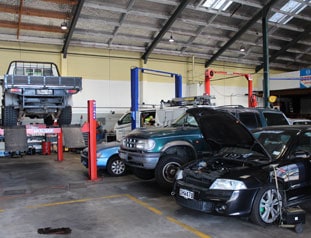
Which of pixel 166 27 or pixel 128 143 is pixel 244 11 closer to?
pixel 166 27

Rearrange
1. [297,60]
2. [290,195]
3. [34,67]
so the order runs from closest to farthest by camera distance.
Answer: [290,195]
[34,67]
[297,60]

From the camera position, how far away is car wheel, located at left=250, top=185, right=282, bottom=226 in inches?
163

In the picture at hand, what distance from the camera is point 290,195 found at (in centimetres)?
454

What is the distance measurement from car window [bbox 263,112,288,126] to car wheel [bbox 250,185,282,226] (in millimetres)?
3548

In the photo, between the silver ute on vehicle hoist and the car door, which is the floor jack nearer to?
the car door

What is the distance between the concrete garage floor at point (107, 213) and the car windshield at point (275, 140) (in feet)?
3.37

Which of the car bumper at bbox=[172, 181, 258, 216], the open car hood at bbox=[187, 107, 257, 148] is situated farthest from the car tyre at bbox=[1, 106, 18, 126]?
the car bumper at bbox=[172, 181, 258, 216]

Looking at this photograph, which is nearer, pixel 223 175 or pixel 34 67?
pixel 223 175

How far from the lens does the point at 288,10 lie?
16.2 m

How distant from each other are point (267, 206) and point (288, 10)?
47.9 ft

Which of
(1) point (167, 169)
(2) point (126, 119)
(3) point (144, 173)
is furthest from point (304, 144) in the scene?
(2) point (126, 119)

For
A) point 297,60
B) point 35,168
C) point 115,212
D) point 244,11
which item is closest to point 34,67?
point 35,168

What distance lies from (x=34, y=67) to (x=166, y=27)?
8218mm

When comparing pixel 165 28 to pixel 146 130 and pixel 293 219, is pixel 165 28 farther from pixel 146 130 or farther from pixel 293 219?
pixel 293 219
